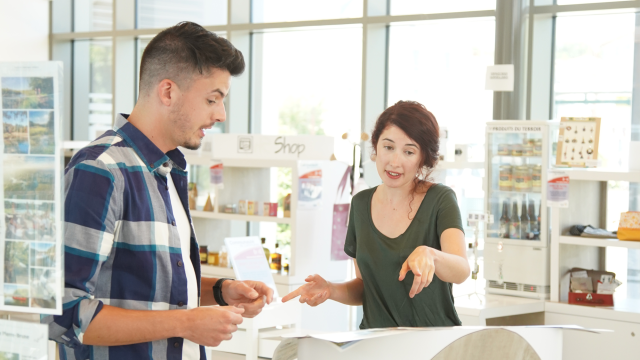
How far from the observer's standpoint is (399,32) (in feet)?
21.2

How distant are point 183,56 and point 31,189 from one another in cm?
57

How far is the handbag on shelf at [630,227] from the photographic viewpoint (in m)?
4.33

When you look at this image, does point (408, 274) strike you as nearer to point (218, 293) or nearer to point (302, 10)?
point (218, 293)

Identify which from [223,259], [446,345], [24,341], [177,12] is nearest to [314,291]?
[446,345]

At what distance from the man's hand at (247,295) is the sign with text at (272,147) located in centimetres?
305

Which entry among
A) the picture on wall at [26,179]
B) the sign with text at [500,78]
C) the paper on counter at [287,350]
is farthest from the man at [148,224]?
the sign with text at [500,78]

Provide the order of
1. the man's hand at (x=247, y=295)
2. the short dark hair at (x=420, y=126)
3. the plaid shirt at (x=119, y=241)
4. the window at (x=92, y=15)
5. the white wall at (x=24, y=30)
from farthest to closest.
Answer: the window at (x=92, y=15) < the white wall at (x=24, y=30) < the short dark hair at (x=420, y=126) < the man's hand at (x=247, y=295) < the plaid shirt at (x=119, y=241)

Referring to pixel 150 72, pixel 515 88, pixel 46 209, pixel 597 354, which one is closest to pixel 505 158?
pixel 515 88

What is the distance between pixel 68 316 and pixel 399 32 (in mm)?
5522

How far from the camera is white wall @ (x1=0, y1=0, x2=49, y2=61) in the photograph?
7.72 metres

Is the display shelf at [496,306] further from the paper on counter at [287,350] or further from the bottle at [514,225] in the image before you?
the paper on counter at [287,350]

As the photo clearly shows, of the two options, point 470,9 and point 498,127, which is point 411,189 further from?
point 470,9

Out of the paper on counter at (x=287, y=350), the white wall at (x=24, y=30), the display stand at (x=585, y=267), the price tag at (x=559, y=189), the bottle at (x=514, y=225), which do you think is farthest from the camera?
the white wall at (x=24, y=30)

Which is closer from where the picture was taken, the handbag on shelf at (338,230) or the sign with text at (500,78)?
the handbag on shelf at (338,230)
